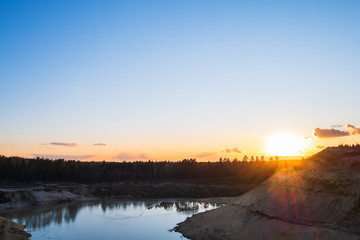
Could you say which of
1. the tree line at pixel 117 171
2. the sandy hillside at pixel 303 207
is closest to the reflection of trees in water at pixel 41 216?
the sandy hillside at pixel 303 207

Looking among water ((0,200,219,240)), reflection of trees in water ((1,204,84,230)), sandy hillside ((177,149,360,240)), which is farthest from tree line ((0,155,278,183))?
sandy hillside ((177,149,360,240))

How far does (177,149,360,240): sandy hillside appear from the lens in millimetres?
26062

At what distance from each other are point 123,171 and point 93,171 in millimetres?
13829

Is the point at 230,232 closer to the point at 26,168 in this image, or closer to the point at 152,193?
the point at 152,193

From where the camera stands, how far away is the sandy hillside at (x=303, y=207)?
26.1 metres

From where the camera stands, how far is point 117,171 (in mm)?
148000

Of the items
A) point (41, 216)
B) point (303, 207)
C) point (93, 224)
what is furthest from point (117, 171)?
point (303, 207)

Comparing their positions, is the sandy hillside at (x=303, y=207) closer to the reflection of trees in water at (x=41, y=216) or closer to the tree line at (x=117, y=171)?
the reflection of trees in water at (x=41, y=216)

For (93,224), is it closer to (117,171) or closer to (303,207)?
(303,207)

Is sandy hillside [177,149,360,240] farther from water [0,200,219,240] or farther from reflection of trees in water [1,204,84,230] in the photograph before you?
reflection of trees in water [1,204,84,230]

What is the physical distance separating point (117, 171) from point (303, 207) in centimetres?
12565

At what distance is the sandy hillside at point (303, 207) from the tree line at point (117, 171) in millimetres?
96827

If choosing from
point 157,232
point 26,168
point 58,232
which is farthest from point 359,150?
point 26,168

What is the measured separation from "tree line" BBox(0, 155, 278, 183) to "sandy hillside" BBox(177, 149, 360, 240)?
318 ft
